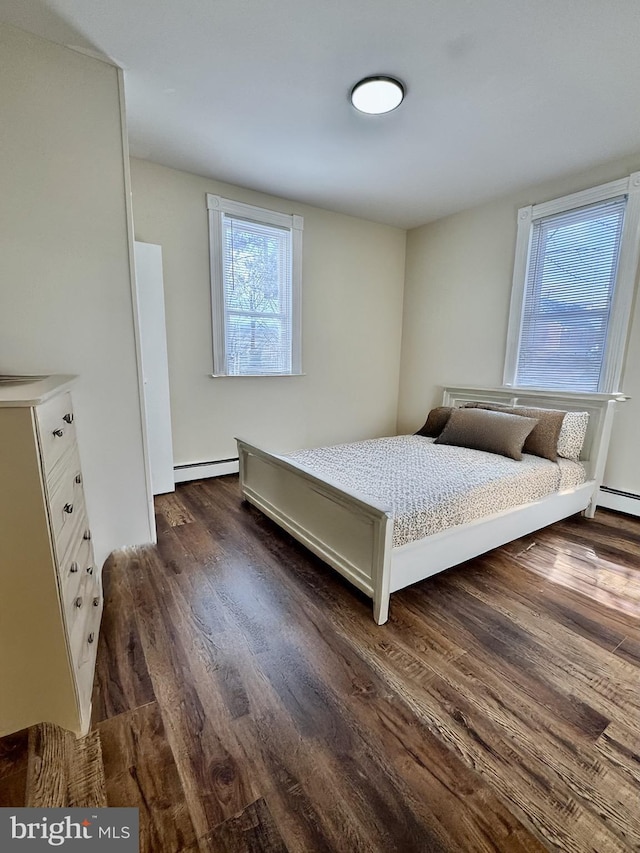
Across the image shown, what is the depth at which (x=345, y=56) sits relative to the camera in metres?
1.88

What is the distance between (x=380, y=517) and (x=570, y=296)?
2.79 metres

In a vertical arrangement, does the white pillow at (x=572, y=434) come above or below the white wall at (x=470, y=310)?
below

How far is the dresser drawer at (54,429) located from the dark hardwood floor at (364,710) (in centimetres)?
86

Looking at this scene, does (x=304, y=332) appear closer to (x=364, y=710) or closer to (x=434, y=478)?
(x=434, y=478)

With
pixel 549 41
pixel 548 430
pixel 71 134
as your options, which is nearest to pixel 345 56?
pixel 549 41

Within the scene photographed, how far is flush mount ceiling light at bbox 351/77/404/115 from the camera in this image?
2021 mm

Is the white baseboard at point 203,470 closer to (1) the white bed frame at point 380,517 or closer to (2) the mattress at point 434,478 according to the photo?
(1) the white bed frame at point 380,517

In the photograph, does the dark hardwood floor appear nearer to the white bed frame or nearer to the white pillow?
the white bed frame

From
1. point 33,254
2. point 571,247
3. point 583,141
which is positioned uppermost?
point 583,141

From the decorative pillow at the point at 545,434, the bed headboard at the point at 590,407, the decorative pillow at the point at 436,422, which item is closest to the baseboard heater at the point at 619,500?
the bed headboard at the point at 590,407

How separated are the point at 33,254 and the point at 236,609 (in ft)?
6.51

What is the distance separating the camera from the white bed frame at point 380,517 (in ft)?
5.64

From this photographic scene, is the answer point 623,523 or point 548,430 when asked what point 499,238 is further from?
point 623,523

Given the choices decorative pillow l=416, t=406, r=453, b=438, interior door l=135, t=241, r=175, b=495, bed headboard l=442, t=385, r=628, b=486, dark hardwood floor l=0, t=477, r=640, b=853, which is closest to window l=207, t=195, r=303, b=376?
interior door l=135, t=241, r=175, b=495
